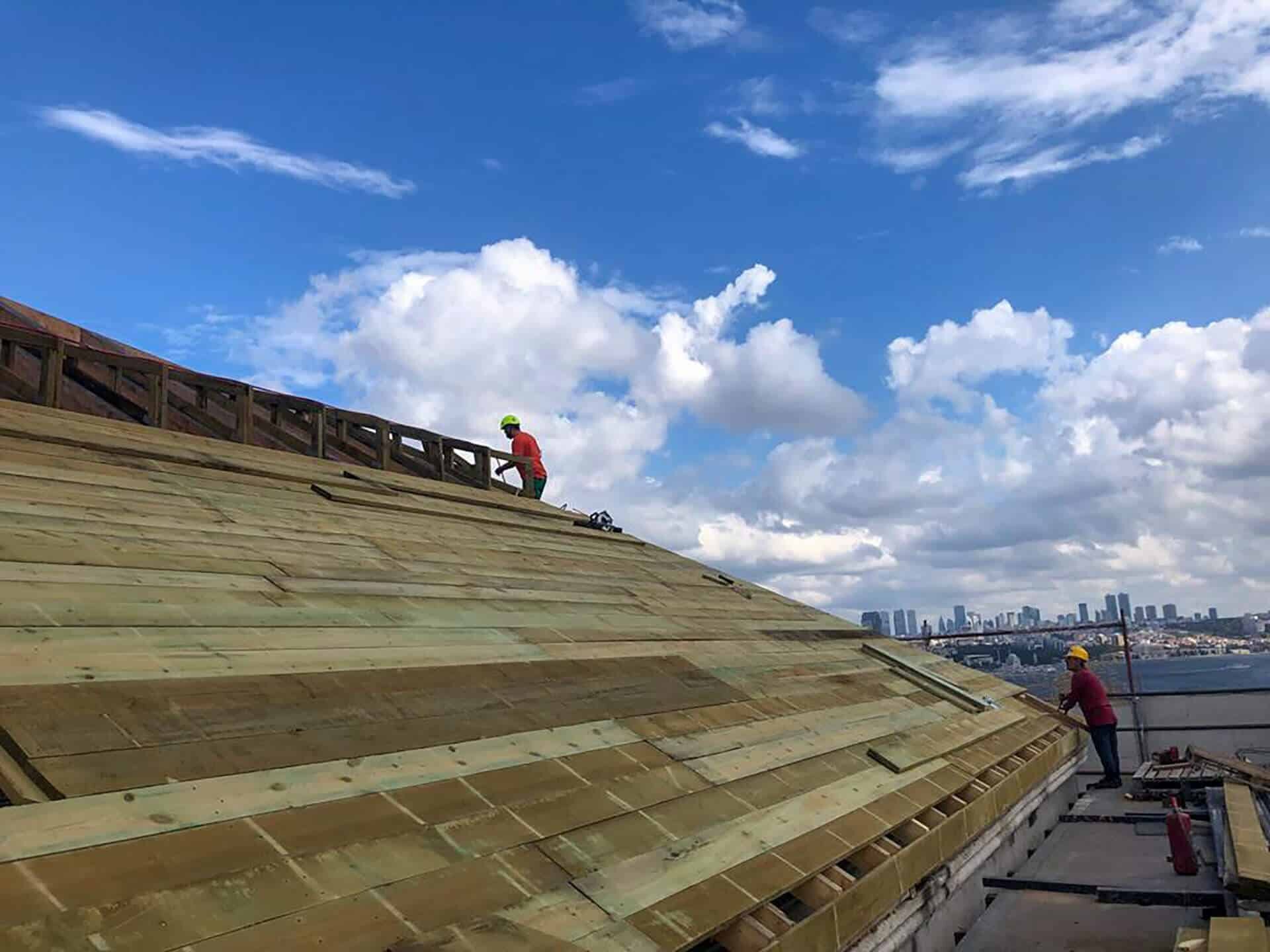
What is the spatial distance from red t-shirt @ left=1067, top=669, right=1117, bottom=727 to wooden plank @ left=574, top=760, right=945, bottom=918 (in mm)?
6914

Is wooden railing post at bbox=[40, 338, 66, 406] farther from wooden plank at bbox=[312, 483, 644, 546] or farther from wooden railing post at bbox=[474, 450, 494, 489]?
wooden railing post at bbox=[474, 450, 494, 489]

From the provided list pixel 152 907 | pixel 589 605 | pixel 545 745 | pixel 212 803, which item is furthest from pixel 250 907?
pixel 589 605

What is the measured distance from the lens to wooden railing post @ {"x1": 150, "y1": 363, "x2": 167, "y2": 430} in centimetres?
758

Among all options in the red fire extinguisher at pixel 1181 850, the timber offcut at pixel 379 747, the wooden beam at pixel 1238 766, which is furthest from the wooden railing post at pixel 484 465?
the wooden beam at pixel 1238 766

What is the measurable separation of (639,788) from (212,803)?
166 centimetres

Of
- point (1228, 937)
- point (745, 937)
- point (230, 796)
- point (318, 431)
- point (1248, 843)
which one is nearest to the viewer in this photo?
point (230, 796)

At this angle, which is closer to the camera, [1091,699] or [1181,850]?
[1181,850]

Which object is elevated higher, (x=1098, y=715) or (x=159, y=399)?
(x=159, y=399)

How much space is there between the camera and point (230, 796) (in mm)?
2492

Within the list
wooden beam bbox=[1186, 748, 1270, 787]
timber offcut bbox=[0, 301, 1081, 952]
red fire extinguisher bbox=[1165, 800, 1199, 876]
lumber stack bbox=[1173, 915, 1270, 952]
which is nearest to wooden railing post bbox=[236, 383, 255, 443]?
timber offcut bbox=[0, 301, 1081, 952]

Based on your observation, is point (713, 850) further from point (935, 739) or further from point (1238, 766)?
point (1238, 766)

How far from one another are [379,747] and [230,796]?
641mm

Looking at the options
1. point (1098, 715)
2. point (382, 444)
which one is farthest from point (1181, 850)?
point (382, 444)

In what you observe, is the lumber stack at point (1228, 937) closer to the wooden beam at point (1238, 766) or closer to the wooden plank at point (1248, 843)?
the wooden plank at point (1248, 843)
